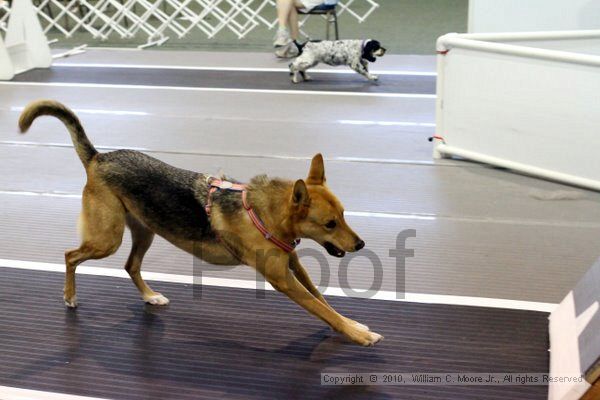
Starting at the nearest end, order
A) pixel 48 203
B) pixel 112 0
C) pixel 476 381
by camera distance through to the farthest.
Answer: pixel 476 381 → pixel 48 203 → pixel 112 0

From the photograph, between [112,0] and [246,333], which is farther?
[112,0]

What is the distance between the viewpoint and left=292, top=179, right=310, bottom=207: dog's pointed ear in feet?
8.79

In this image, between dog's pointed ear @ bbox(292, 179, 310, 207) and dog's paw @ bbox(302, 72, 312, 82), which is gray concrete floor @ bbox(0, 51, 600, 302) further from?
dog's pointed ear @ bbox(292, 179, 310, 207)

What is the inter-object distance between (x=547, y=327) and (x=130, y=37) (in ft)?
30.7

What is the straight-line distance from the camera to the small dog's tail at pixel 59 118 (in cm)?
316

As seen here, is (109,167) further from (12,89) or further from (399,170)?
(12,89)

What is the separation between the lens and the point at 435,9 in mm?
12117

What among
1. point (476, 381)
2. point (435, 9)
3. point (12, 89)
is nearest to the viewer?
point (476, 381)

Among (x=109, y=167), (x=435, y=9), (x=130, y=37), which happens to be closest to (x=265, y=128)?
(x=109, y=167)

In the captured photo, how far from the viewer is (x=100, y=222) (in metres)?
3.21

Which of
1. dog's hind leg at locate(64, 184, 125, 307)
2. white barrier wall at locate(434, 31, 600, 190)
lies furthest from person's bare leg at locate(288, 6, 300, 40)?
dog's hind leg at locate(64, 184, 125, 307)

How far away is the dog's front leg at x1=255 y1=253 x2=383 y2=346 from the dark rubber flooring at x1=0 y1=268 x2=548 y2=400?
0.51 feet

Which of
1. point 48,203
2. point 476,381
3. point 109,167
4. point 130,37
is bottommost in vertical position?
point 476,381

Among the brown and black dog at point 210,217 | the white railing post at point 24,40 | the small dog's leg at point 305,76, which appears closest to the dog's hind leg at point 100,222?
the brown and black dog at point 210,217
